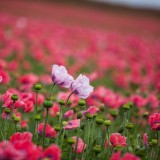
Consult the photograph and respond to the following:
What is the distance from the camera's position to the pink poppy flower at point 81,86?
84.9 inches

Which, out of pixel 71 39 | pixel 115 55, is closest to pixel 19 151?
pixel 115 55

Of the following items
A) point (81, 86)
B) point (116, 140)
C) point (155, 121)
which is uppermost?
point (81, 86)

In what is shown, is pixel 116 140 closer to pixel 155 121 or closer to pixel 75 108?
pixel 155 121

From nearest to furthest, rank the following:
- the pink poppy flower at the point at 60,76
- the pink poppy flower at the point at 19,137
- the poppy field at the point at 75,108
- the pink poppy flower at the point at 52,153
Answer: the pink poppy flower at the point at 52,153, the pink poppy flower at the point at 19,137, the poppy field at the point at 75,108, the pink poppy flower at the point at 60,76

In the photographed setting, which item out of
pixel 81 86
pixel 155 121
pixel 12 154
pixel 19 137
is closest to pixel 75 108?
pixel 81 86

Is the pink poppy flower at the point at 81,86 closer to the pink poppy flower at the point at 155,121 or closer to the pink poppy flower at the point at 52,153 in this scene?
the pink poppy flower at the point at 155,121

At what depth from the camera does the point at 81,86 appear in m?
2.18

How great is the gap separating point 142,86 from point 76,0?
83.2 ft

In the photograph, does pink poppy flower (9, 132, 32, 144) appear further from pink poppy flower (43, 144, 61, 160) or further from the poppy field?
A: pink poppy flower (43, 144, 61, 160)

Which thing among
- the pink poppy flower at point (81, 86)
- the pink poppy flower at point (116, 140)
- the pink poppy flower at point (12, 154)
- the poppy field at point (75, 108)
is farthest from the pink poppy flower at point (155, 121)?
the pink poppy flower at point (12, 154)

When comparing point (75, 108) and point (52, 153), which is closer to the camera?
point (52, 153)

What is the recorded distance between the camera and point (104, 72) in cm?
664

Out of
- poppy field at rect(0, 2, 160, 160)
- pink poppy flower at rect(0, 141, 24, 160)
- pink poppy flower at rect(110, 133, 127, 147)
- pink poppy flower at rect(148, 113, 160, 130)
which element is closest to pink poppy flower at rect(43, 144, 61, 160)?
poppy field at rect(0, 2, 160, 160)

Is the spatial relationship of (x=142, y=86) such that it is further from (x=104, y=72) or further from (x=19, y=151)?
(x=19, y=151)
